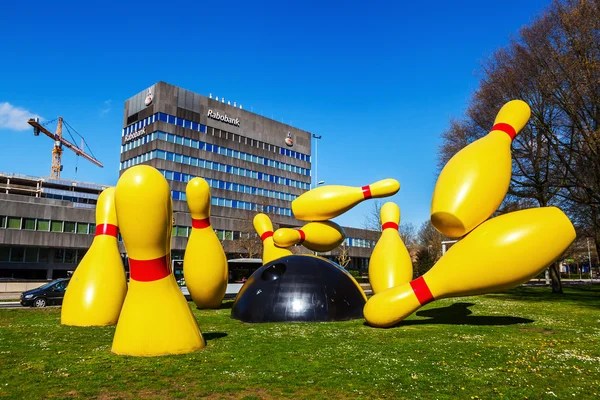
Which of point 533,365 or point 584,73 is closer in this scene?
point 533,365

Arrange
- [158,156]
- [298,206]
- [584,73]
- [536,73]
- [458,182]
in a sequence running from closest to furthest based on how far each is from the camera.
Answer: [458,182] < [298,206] < [584,73] < [536,73] < [158,156]

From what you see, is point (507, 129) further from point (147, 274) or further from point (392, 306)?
point (147, 274)

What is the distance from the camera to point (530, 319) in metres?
11.4

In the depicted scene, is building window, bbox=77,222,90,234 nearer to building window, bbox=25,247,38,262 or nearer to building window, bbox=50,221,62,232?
building window, bbox=50,221,62,232

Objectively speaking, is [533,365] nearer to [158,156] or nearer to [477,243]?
[477,243]

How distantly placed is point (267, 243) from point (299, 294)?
126 inches

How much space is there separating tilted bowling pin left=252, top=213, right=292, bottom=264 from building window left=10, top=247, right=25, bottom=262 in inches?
1405

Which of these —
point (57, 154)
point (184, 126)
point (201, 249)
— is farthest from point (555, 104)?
point (57, 154)

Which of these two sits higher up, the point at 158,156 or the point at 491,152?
the point at 158,156

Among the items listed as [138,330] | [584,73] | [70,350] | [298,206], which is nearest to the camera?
[138,330]

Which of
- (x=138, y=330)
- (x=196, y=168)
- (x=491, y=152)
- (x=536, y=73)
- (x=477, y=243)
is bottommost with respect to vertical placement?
(x=138, y=330)

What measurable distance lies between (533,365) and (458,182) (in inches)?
121

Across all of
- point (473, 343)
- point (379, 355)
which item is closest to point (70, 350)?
point (379, 355)

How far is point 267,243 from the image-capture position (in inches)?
512
